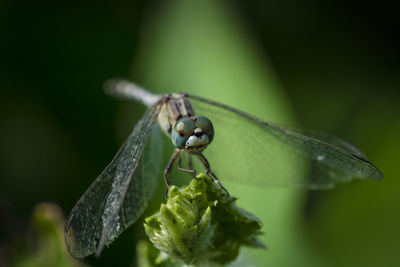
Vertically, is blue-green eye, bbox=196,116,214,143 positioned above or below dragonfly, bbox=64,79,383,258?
above

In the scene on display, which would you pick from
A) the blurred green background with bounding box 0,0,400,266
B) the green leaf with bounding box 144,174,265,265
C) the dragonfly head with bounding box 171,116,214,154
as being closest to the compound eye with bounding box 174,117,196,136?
the dragonfly head with bounding box 171,116,214,154

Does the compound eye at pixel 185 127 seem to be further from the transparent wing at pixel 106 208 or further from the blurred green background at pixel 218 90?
the blurred green background at pixel 218 90

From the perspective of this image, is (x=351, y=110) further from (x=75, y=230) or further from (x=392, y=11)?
(x=75, y=230)

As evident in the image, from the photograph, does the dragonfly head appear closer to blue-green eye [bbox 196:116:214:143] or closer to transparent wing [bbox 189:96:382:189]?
blue-green eye [bbox 196:116:214:143]

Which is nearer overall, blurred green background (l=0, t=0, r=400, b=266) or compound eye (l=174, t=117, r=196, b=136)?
compound eye (l=174, t=117, r=196, b=136)

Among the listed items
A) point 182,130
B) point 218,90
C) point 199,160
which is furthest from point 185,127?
point 218,90

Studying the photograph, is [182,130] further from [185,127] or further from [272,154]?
[272,154]

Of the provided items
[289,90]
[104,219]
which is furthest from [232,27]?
[104,219]
